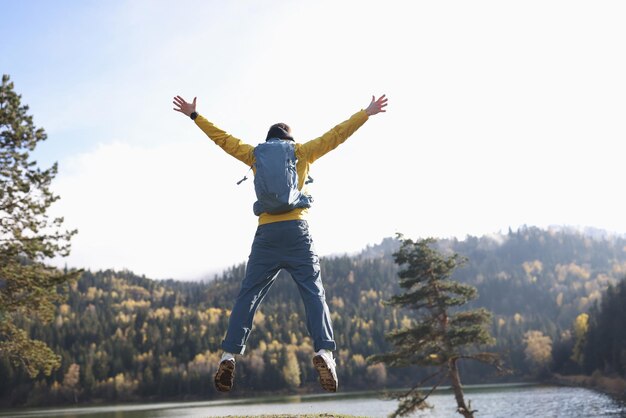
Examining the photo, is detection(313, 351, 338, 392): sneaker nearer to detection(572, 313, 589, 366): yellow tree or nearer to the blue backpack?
the blue backpack

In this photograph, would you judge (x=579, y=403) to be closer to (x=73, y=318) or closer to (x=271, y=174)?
(x=271, y=174)

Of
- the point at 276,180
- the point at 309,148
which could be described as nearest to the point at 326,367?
the point at 276,180

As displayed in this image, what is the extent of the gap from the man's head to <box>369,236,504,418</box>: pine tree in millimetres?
18237

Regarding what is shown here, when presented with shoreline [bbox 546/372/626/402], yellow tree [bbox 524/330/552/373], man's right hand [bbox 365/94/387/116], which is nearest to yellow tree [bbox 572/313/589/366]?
shoreline [bbox 546/372/626/402]

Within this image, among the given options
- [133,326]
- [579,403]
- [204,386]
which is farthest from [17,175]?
[133,326]

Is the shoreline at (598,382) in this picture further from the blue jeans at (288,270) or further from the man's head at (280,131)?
the man's head at (280,131)

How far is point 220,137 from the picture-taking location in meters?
7.54

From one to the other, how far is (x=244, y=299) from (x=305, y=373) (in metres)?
142

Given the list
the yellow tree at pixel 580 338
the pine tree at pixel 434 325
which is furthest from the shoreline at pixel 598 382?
the pine tree at pixel 434 325

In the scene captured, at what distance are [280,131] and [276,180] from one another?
100 cm

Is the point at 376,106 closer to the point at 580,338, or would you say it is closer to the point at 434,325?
the point at 434,325

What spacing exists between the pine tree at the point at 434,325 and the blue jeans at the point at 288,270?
17931 millimetres

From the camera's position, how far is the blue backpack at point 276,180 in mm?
6789

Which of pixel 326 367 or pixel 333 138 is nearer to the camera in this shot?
pixel 326 367
